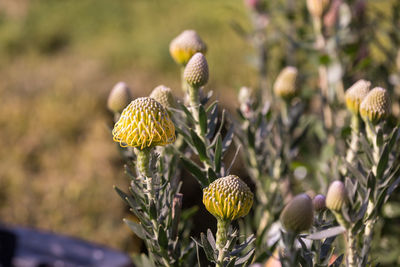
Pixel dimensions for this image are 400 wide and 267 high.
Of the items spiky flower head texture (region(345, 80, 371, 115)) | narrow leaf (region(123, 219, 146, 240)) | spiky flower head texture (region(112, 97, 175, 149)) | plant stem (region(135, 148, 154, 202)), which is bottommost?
narrow leaf (region(123, 219, 146, 240))

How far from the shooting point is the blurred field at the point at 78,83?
9.77 feet

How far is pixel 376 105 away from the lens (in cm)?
80

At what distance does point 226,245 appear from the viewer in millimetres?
704

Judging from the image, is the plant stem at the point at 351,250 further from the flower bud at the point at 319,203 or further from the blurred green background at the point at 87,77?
the blurred green background at the point at 87,77

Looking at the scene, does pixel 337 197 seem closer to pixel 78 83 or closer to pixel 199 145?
pixel 199 145

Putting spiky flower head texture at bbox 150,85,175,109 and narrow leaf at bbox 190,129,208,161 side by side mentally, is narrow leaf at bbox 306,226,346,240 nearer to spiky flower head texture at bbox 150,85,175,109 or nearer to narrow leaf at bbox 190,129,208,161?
narrow leaf at bbox 190,129,208,161

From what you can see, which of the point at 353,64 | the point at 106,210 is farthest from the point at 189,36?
the point at 106,210

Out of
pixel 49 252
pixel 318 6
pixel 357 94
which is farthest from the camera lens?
pixel 49 252

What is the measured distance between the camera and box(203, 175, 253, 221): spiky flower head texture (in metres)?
0.64

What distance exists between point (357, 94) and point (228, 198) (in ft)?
1.29

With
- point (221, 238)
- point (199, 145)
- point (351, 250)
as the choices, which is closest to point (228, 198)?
point (221, 238)

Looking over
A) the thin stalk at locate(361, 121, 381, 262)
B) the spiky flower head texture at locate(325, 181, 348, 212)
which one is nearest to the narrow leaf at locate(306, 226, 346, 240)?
the spiky flower head texture at locate(325, 181, 348, 212)

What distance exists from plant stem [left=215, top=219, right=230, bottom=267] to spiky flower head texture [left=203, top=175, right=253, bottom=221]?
19mm

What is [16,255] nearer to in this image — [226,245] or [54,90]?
[226,245]
